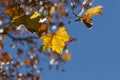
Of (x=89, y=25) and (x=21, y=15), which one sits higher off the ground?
→ (x=21, y=15)

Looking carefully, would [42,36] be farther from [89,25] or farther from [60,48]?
[89,25]

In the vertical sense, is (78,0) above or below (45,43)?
above

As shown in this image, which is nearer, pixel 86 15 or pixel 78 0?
pixel 86 15

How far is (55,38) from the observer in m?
2.40

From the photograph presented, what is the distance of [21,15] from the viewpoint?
2432mm

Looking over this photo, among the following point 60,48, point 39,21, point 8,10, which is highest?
point 8,10

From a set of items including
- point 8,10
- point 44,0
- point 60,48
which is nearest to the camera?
point 60,48

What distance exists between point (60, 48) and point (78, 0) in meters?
0.52

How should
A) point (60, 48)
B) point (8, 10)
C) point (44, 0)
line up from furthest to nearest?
point (44, 0), point (8, 10), point (60, 48)

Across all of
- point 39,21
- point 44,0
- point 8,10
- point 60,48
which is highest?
point 44,0

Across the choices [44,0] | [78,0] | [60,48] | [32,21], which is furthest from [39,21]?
[44,0]

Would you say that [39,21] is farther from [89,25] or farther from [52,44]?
[89,25]

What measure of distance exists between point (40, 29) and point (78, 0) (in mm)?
488

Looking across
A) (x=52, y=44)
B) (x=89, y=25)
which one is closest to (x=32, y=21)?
(x=52, y=44)
